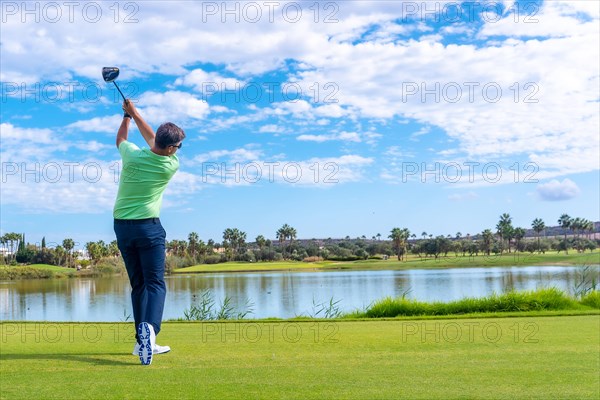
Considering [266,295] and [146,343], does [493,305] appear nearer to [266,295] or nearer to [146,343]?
[146,343]

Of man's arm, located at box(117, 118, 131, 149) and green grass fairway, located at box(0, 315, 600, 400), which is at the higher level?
man's arm, located at box(117, 118, 131, 149)

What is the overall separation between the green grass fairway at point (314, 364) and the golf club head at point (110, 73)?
96.2 inches

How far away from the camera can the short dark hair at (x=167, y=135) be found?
5027mm

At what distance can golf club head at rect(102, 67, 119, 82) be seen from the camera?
530 centimetres

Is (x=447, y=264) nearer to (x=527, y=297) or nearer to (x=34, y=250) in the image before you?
(x=34, y=250)

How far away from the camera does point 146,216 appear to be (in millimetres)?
5145

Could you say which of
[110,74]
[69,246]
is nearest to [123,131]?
[110,74]

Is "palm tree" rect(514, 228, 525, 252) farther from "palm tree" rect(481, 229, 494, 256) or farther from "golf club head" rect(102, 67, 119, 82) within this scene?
"golf club head" rect(102, 67, 119, 82)

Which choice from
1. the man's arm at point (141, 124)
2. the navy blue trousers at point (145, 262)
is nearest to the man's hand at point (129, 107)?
the man's arm at point (141, 124)

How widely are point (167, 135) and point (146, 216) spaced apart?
0.73 metres

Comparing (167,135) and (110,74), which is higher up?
(110,74)

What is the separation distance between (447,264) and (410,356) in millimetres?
100860

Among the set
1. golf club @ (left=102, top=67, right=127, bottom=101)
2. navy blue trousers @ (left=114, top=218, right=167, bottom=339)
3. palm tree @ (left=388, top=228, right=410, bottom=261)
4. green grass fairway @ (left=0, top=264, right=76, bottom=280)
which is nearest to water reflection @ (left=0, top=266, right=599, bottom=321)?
navy blue trousers @ (left=114, top=218, right=167, bottom=339)

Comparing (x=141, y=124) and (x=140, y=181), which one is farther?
(x=141, y=124)
